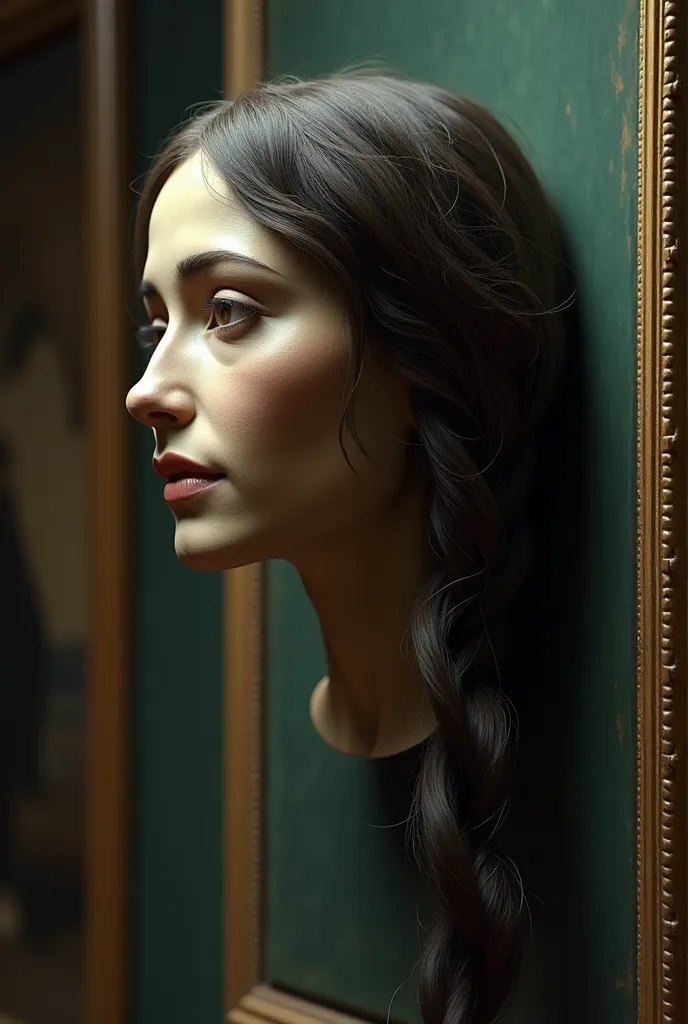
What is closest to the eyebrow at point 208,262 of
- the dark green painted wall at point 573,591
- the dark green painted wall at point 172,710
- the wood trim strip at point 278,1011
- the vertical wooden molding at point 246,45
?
the dark green painted wall at point 573,591

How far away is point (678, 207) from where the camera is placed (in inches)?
38.5

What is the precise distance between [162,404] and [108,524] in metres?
0.61

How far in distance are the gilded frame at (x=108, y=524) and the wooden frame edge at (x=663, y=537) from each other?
31.5 inches

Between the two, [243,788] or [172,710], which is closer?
[243,788]

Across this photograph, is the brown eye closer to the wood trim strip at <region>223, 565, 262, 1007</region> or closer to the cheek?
the cheek

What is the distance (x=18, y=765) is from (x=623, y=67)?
51.4 inches

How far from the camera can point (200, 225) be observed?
39.9 inches

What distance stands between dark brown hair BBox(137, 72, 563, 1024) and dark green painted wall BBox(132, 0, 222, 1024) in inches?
20.5

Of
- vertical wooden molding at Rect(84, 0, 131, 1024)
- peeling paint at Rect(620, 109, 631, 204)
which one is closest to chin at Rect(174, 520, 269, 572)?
peeling paint at Rect(620, 109, 631, 204)

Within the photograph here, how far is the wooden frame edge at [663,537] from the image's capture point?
0.96 m

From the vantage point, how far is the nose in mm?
1006

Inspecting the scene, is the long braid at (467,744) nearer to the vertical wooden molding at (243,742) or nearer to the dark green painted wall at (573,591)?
the dark green painted wall at (573,591)

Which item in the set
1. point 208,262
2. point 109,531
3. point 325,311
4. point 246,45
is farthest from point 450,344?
point 109,531

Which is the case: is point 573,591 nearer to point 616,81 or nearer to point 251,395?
point 251,395
